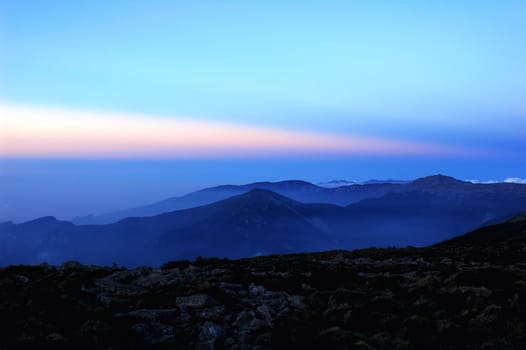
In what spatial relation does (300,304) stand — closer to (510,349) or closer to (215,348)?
(215,348)

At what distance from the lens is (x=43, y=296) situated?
50.3 ft

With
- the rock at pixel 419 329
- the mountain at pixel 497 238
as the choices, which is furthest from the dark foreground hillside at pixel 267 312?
the mountain at pixel 497 238

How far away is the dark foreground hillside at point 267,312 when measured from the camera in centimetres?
1166

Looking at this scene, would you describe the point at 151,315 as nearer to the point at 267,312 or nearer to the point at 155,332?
the point at 155,332

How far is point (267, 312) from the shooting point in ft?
46.0

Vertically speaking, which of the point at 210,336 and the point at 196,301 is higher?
the point at 196,301

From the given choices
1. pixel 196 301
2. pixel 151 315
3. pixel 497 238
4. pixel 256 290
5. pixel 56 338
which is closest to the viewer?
pixel 56 338

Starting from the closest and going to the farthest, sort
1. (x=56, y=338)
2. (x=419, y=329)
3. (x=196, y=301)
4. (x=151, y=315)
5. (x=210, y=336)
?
(x=56, y=338), (x=210, y=336), (x=419, y=329), (x=151, y=315), (x=196, y=301)

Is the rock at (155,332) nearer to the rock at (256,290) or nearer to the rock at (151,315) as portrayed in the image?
the rock at (151,315)

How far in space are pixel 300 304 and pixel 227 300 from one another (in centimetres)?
273

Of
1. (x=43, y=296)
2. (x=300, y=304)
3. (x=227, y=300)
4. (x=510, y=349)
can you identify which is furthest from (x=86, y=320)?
(x=510, y=349)

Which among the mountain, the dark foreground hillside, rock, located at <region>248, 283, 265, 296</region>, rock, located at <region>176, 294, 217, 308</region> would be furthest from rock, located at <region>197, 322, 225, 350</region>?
the mountain

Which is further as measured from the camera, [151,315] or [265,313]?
[265,313]

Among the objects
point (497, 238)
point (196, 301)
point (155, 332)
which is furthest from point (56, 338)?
point (497, 238)
